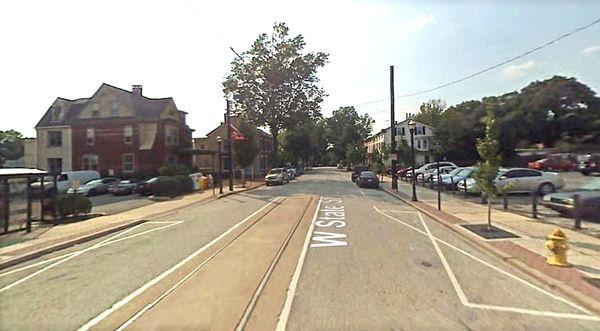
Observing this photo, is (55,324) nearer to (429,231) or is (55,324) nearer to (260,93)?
(429,231)

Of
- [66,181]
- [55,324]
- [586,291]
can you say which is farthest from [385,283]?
[66,181]

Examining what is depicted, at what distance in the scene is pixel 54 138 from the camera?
4478 cm

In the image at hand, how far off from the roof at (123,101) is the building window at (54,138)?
1087 mm

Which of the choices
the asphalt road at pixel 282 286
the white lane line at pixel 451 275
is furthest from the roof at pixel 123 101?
the white lane line at pixel 451 275

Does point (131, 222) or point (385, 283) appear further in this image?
point (131, 222)

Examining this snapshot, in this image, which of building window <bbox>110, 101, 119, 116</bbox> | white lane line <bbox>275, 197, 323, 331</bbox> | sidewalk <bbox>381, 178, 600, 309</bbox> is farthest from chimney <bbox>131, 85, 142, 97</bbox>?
white lane line <bbox>275, 197, 323, 331</bbox>

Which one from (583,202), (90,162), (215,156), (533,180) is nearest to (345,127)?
(215,156)

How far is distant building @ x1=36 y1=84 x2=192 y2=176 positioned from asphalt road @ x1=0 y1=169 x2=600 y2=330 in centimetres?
3246

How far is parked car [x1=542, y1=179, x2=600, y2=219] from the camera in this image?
12945 millimetres

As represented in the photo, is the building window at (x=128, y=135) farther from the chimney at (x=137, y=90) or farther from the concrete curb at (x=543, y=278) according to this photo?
the concrete curb at (x=543, y=278)

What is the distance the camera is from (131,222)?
15.5m

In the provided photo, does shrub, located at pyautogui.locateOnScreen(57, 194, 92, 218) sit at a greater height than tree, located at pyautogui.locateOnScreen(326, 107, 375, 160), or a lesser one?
lesser

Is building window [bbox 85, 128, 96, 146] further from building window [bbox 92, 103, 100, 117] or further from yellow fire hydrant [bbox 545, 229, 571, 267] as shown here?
yellow fire hydrant [bbox 545, 229, 571, 267]

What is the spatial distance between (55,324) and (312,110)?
50.5 m
